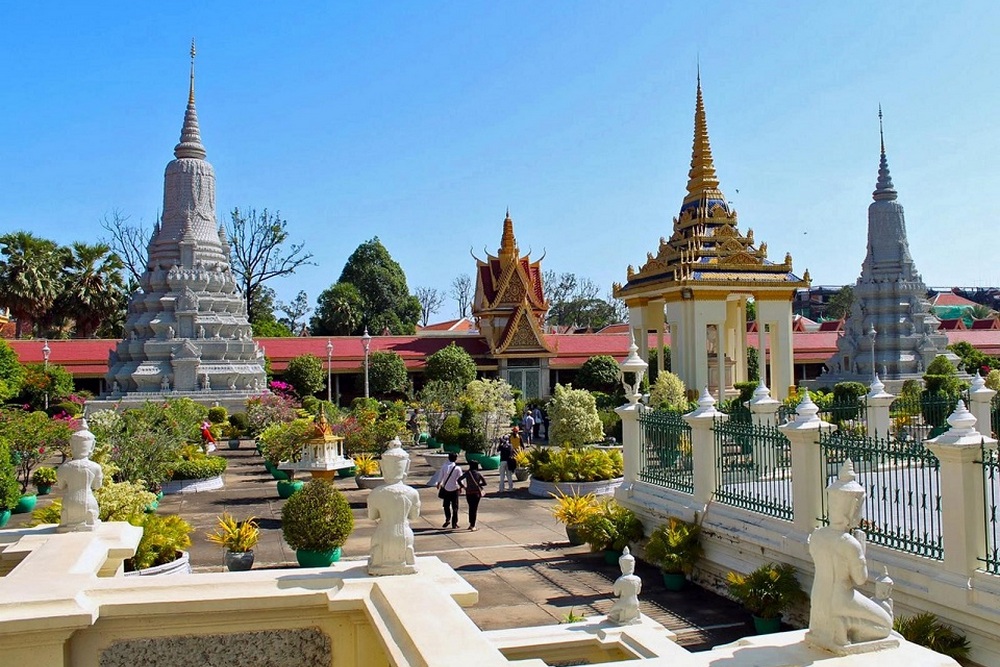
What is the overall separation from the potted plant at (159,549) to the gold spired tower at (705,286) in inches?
860

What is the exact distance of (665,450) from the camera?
12773mm

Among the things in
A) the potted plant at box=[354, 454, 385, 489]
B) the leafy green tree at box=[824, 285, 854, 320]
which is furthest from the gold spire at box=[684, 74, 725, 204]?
the leafy green tree at box=[824, 285, 854, 320]

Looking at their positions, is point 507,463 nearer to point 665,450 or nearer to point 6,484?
point 665,450

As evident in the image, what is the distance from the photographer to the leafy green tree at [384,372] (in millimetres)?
38812

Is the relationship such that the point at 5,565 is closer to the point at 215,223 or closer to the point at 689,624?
the point at 689,624

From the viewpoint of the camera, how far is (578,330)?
71.6 m

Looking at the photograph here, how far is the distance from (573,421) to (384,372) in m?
19.9

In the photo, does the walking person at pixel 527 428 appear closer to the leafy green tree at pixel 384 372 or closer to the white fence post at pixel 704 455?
the leafy green tree at pixel 384 372

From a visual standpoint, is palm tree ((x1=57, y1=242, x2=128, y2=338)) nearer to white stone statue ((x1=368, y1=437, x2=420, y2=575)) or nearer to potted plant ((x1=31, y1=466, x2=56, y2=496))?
potted plant ((x1=31, y1=466, x2=56, y2=496))

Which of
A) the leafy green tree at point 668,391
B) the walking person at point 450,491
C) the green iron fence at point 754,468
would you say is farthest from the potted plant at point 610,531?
the leafy green tree at point 668,391

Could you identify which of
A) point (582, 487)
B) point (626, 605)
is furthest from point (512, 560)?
point (626, 605)

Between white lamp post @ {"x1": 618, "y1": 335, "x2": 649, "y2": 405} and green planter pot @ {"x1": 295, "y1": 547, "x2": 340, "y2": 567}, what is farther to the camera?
white lamp post @ {"x1": 618, "y1": 335, "x2": 649, "y2": 405}

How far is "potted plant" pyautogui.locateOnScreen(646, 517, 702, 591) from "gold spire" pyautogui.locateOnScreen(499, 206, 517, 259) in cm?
3090

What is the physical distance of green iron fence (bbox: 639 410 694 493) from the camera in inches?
482
